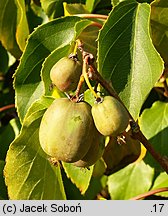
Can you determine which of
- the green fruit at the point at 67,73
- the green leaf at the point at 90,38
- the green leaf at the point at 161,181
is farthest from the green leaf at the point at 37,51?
the green leaf at the point at 161,181

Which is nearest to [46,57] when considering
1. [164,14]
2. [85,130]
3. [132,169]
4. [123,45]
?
[123,45]

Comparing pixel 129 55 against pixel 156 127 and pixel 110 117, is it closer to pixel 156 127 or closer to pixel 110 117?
pixel 110 117

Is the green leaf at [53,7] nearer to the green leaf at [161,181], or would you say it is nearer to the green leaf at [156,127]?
the green leaf at [156,127]

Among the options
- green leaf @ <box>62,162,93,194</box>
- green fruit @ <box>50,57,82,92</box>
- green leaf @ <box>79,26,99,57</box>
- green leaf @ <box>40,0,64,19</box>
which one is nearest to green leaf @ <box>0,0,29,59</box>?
green leaf @ <box>40,0,64,19</box>

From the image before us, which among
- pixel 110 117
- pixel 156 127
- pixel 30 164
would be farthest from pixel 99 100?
pixel 156 127

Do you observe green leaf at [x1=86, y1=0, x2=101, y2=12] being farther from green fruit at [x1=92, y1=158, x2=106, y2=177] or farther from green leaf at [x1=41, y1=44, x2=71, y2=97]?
green fruit at [x1=92, y1=158, x2=106, y2=177]
